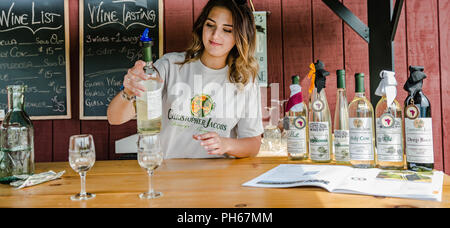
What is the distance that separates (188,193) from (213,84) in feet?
2.85

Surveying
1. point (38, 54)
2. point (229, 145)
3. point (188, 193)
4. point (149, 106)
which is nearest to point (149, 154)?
Result: point (188, 193)

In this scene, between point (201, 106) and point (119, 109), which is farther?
point (201, 106)

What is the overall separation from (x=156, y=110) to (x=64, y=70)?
156 cm

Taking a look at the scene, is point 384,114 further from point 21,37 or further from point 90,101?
point 21,37

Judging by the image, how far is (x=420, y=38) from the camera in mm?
2086

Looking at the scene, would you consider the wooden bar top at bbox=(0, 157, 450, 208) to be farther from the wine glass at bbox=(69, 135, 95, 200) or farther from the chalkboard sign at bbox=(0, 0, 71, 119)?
the chalkboard sign at bbox=(0, 0, 71, 119)

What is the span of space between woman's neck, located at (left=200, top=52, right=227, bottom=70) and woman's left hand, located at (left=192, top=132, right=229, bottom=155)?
19.6 inches

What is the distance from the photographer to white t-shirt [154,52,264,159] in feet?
4.84

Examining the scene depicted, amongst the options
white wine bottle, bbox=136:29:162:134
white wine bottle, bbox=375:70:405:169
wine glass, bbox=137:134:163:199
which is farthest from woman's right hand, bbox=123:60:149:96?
white wine bottle, bbox=375:70:405:169

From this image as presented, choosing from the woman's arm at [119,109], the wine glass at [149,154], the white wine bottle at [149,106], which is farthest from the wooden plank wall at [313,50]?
the wine glass at [149,154]

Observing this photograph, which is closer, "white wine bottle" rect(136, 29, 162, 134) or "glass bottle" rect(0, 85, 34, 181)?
"glass bottle" rect(0, 85, 34, 181)

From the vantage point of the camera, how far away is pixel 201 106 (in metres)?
1.48

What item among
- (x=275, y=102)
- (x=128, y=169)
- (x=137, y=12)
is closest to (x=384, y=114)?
(x=128, y=169)

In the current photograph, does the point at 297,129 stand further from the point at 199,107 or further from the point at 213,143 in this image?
the point at 199,107
